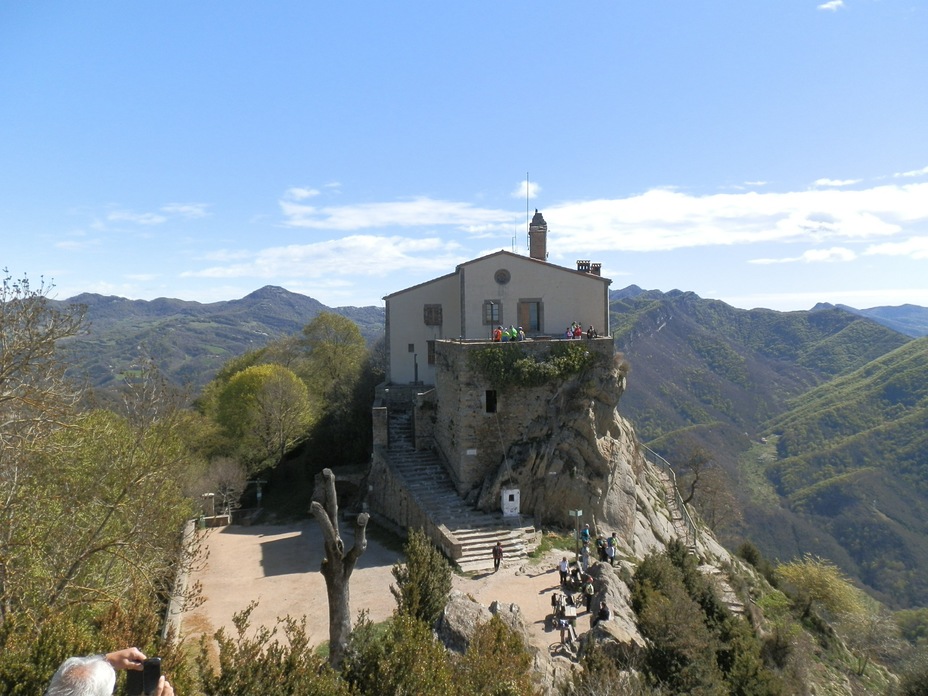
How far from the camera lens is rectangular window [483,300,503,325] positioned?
2661cm

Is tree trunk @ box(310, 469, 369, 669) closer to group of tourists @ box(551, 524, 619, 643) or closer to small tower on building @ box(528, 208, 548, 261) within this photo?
group of tourists @ box(551, 524, 619, 643)

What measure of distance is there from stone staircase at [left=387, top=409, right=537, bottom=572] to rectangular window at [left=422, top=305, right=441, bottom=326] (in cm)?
597

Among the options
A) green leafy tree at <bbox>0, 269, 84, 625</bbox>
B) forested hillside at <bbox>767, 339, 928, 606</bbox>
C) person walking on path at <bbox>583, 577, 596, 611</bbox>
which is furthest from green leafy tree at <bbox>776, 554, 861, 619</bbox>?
forested hillside at <bbox>767, 339, 928, 606</bbox>

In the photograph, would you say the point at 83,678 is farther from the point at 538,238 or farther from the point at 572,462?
the point at 538,238

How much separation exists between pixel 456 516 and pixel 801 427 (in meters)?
118

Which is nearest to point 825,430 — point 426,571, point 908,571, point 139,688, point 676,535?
point 908,571

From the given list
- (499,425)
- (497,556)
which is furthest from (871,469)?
(497,556)

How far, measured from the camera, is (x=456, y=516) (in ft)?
69.4

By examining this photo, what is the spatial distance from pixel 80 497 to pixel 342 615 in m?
5.70

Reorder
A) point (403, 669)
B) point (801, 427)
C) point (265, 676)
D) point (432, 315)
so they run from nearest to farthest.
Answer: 1. point (265, 676)
2. point (403, 669)
3. point (432, 315)
4. point (801, 427)

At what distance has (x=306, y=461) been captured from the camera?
3127cm

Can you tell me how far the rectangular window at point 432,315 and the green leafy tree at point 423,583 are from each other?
17.2 meters

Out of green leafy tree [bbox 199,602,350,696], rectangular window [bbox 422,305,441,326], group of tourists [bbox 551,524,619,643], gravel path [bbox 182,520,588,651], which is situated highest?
rectangular window [bbox 422,305,441,326]

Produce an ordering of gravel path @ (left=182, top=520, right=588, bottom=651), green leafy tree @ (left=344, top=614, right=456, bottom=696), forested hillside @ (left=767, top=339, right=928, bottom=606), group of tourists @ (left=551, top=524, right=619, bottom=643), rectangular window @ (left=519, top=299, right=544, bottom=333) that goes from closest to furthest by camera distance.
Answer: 1. green leafy tree @ (left=344, top=614, right=456, bottom=696)
2. group of tourists @ (left=551, top=524, right=619, bottom=643)
3. gravel path @ (left=182, top=520, right=588, bottom=651)
4. rectangular window @ (left=519, top=299, right=544, bottom=333)
5. forested hillside @ (left=767, top=339, right=928, bottom=606)
